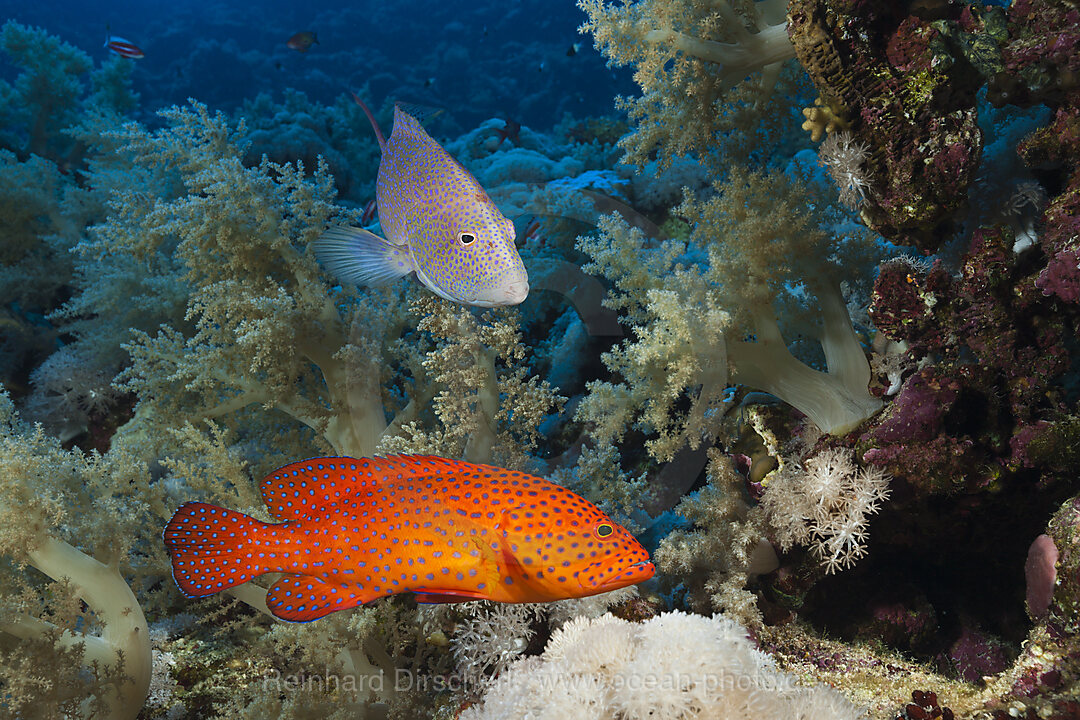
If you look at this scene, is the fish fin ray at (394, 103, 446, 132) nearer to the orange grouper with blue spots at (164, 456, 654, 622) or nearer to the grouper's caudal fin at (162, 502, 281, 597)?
the orange grouper with blue spots at (164, 456, 654, 622)

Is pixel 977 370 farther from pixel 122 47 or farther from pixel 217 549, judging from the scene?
pixel 122 47

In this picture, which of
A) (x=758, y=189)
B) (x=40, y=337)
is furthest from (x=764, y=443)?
(x=40, y=337)

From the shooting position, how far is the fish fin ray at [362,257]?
2434mm

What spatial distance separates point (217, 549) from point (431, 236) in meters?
1.40

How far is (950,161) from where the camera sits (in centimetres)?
250

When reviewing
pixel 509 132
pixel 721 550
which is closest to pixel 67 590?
pixel 721 550

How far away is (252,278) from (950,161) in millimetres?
3950

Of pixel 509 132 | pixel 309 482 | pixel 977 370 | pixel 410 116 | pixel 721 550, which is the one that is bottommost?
pixel 721 550

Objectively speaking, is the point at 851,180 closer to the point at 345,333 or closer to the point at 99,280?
the point at 345,333

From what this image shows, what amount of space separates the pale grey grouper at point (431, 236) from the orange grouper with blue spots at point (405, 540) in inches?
30.8

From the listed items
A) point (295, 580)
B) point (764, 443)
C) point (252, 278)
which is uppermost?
point (252, 278)

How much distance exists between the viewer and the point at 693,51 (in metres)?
3.19

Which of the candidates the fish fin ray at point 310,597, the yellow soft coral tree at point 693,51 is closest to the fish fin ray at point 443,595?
the fish fin ray at point 310,597

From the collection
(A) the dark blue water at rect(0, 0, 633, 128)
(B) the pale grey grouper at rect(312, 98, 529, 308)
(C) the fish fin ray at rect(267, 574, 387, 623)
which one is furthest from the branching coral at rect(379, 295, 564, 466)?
(A) the dark blue water at rect(0, 0, 633, 128)
